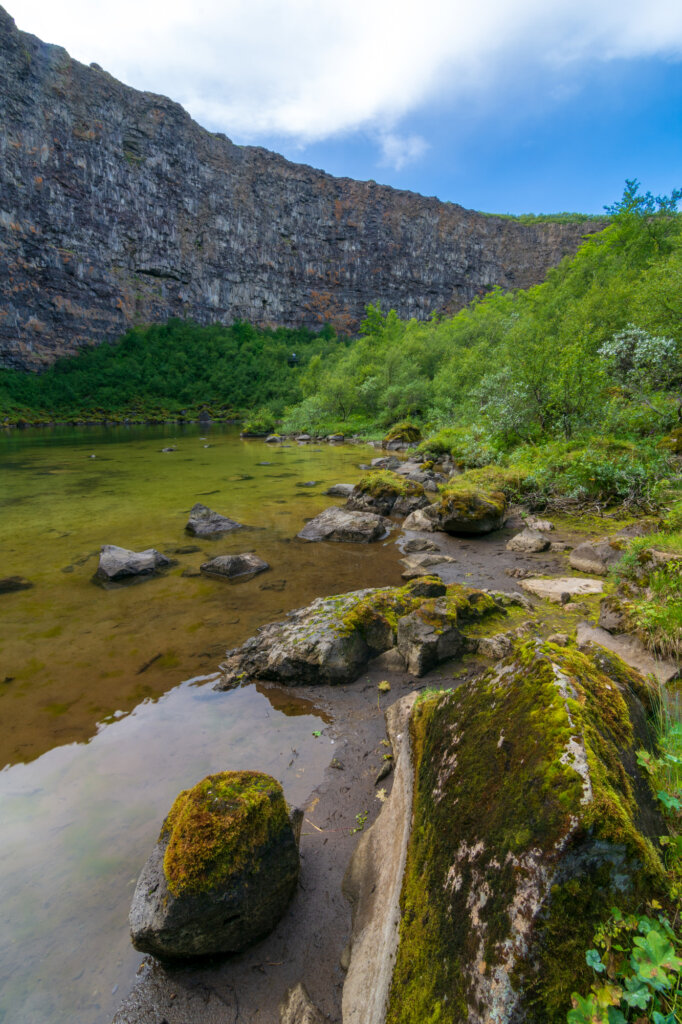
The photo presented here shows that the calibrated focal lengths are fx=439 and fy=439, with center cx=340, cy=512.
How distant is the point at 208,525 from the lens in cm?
1112

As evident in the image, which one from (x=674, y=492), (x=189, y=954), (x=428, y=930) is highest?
(x=674, y=492)

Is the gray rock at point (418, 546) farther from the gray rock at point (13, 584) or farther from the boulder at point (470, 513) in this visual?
the gray rock at point (13, 584)

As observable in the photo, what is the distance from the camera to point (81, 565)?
9023 mm

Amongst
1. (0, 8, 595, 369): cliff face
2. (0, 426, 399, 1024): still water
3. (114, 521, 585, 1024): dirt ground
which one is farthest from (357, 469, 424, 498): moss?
(0, 8, 595, 369): cliff face

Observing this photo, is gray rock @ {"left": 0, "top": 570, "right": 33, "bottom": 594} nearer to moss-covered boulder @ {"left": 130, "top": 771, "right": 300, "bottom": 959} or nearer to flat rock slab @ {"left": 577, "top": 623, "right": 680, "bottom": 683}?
moss-covered boulder @ {"left": 130, "top": 771, "right": 300, "bottom": 959}

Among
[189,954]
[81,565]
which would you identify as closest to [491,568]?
[189,954]

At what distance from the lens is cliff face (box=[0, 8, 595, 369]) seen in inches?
2835

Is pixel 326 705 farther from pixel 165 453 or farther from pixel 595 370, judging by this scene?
pixel 165 453

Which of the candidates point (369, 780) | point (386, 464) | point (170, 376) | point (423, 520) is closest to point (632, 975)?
point (369, 780)

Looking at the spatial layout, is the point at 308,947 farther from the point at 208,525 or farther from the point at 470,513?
the point at 208,525

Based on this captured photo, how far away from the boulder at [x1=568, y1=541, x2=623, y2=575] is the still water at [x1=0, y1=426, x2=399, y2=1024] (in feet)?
10.7

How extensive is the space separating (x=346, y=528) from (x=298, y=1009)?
856cm

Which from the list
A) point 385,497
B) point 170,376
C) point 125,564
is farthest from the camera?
point 170,376

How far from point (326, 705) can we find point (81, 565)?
678 centimetres
